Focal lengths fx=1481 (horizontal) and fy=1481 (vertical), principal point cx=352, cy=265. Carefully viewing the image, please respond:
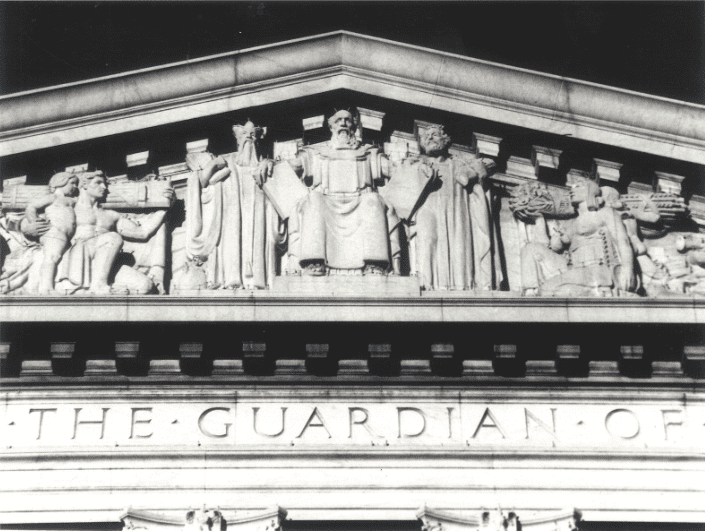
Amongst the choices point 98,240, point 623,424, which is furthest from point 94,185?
point 623,424

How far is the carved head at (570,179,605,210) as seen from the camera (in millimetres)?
19781

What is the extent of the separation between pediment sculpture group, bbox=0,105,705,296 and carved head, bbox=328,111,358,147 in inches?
0.8

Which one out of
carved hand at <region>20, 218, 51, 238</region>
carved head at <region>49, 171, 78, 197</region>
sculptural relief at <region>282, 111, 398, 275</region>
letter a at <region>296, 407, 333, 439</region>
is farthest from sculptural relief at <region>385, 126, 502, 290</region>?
carved hand at <region>20, 218, 51, 238</region>

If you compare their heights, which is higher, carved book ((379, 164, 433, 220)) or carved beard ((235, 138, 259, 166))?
carved beard ((235, 138, 259, 166))

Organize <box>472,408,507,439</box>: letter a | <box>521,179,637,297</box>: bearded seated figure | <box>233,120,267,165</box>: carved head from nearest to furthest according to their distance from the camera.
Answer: <box>472,408,507,439</box>: letter a < <box>521,179,637,297</box>: bearded seated figure < <box>233,120,267,165</box>: carved head

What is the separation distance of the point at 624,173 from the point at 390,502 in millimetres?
5700

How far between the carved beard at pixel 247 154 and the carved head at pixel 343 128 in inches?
42.6

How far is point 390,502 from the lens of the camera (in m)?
18.0

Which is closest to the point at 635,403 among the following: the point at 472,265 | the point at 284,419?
the point at 472,265

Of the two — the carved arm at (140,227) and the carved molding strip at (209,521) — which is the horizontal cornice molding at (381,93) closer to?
the carved arm at (140,227)

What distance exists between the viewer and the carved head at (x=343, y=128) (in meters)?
20.0

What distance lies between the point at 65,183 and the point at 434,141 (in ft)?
16.3

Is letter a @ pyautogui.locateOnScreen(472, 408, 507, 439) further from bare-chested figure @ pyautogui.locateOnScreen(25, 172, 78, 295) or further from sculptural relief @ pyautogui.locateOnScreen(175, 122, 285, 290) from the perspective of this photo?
bare-chested figure @ pyautogui.locateOnScreen(25, 172, 78, 295)

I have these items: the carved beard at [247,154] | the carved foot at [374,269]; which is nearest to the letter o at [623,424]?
the carved foot at [374,269]
